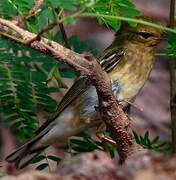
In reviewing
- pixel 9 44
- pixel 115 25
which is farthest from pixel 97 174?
pixel 9 44

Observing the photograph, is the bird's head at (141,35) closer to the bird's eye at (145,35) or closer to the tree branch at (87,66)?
the bird's eye at (145,35)

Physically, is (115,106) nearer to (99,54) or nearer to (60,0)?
(60,0)

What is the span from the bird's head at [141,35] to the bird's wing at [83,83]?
11cm

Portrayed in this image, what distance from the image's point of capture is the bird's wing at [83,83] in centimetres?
447

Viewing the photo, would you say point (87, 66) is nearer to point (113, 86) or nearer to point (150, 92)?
point (113, 86)

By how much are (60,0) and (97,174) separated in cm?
122

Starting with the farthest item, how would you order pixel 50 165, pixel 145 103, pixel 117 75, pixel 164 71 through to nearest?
pixel 164 71 → pixel 145 103 → pixel 117 75 → pixel 50 165

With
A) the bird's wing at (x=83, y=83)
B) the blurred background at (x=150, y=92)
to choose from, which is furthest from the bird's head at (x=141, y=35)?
the blurred background at (x=150, y=92)

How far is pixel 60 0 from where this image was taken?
10.1 ft

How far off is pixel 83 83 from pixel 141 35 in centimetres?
51

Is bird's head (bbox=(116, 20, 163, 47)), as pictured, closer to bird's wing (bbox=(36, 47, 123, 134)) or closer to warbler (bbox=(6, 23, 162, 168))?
warbler (bbox=(6, 23, 162, 168))

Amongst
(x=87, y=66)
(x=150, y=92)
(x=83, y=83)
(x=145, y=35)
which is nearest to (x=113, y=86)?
(x=83, y=83)

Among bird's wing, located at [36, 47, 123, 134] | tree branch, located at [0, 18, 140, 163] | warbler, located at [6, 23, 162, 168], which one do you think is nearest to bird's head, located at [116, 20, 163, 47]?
warbler, located at [6, 23, 162, 168]

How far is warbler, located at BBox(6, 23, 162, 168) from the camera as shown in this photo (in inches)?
177
